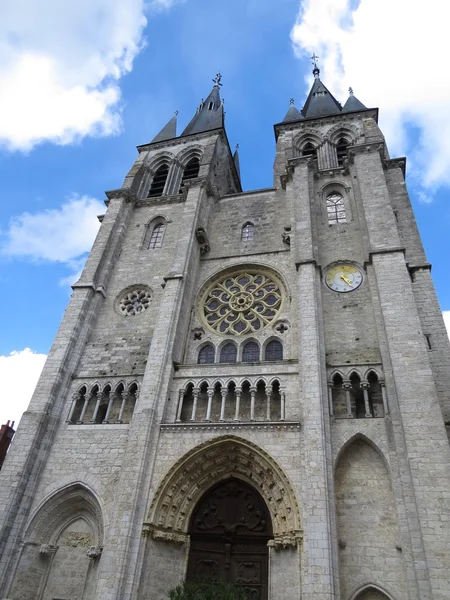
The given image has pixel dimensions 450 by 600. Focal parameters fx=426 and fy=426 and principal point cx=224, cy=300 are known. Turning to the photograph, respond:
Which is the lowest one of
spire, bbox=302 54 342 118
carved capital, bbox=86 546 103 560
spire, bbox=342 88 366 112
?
carved capital, bbox=86 546 103 560

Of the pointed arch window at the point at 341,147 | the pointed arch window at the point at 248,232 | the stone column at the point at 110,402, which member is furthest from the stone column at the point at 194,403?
the pointed arch window at the point at 341,147

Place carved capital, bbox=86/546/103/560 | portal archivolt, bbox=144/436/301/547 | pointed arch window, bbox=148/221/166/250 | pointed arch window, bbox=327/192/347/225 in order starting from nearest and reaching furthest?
portal archivolt, bbox=144/436/301/547, carved capital, bbox=86/546/103/560, pointed arch window, bbox=327/192/347/225, pointed arch window, bbox=148/221/166/250

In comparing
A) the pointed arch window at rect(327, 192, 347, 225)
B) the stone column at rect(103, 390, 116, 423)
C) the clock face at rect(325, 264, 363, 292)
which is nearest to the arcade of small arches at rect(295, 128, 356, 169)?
the pointed arch window at rect(327, 192, 347, 225)

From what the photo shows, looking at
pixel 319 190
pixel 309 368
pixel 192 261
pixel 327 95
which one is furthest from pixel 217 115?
pixel 309 368

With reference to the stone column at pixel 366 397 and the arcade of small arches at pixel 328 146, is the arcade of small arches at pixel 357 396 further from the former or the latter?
the arcade of small arches at pixel 328 146

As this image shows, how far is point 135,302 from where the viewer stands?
15.4m

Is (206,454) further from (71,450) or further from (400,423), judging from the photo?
(400,423)

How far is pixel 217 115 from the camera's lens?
2659cm

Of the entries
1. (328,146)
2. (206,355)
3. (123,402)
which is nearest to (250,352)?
(206,355)

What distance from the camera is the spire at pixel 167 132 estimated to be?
23812 mm

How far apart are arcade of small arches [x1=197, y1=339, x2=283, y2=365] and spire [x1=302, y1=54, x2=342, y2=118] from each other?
1479 centimetres

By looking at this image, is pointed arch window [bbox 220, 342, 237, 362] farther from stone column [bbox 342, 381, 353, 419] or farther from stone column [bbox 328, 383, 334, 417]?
stone column [bbox 342, 381, 353, 419]

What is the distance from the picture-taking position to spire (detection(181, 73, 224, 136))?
24.8 metres

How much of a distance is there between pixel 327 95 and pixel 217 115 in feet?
22.4
